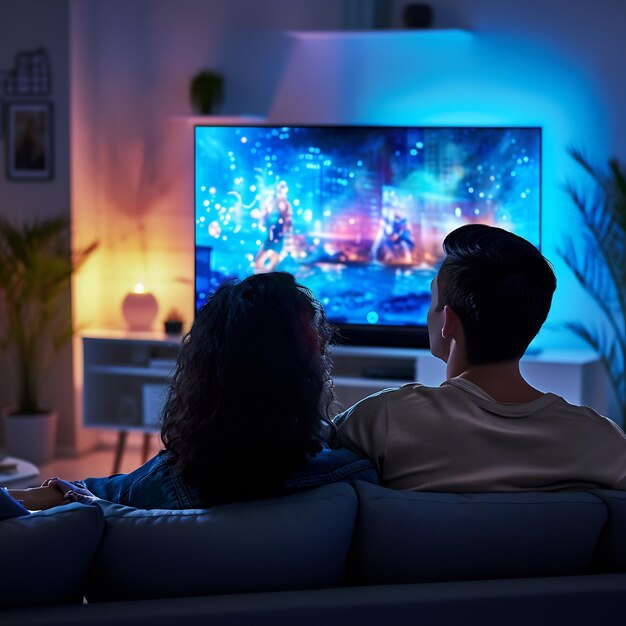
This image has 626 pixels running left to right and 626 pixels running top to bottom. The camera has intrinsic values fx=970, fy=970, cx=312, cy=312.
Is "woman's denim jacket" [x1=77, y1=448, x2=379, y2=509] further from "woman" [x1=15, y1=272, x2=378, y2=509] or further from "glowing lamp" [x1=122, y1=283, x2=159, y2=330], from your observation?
"glowing lamp" [x1=122, y1=283, x2=159, y2=330]

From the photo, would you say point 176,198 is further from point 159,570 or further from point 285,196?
point 159,570

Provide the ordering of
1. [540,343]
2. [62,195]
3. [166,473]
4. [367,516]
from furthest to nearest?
[62,195], [540,343], [166,473], [367,516]

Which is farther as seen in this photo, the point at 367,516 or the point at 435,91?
the point at 435,91

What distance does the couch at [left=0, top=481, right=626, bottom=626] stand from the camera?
1343mm

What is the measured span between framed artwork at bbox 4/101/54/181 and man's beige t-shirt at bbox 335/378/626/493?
3.95 metres

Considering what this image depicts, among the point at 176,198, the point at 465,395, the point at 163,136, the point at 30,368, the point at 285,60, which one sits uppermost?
the point at 285,60

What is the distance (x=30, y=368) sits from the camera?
5.04 meters

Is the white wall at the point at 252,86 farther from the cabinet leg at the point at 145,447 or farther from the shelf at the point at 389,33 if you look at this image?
the cabinet leg at the point at 145,447

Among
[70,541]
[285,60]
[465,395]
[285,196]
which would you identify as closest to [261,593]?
[70,541]

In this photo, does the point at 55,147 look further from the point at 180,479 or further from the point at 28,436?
the point at 180,479

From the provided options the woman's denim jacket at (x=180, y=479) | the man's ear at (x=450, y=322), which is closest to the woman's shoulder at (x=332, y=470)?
the woman's denim jacket at (x=180, y=479)

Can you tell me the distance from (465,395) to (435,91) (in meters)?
3.43

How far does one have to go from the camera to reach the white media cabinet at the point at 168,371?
443cm

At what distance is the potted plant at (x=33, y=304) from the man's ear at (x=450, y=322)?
3585 millimetres
